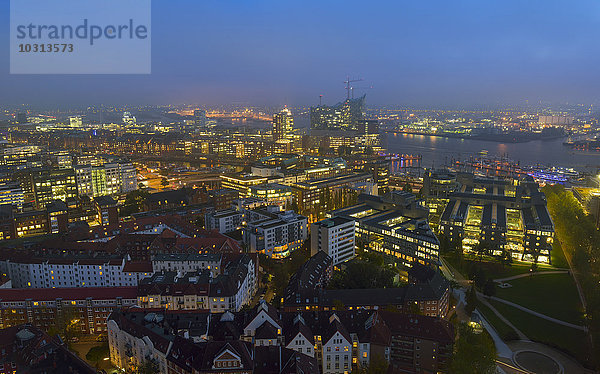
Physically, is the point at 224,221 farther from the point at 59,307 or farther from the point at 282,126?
the point at 282,126

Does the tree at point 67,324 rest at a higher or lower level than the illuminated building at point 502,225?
lower

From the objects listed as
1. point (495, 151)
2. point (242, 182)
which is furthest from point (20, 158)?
point (495, 151)

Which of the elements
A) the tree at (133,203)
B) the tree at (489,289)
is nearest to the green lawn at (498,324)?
the tree at (489,289)

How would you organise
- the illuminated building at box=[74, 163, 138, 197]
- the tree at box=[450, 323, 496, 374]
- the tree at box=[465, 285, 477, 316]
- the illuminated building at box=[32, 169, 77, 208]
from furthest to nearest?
the illuminated building at box=[74, 163, 138, 197] → the illuminated building at box=[32, 169, 77, 208] → the tree at box=[465, 285, 477, 316] → the tree at box=[450, 323, 496, 374]

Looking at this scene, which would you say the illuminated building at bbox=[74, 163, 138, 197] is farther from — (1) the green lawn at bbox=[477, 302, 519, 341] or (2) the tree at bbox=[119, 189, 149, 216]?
(1) the green lawn at bbox=[477, 302, 519, 341]

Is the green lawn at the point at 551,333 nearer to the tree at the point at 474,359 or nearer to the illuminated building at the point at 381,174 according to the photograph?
the tree at the point at 474,359

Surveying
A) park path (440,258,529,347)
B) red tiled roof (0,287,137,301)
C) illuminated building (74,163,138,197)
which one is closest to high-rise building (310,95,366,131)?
illuminated building (74,163,138,197)
